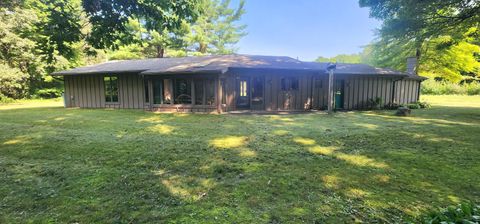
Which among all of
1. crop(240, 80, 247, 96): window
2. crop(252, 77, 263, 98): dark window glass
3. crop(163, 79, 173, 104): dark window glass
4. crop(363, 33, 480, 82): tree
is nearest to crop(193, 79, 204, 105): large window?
crop(163, 79, 173, 104): dark window glass

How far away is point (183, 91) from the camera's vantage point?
12828mm

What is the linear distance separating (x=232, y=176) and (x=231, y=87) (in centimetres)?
871

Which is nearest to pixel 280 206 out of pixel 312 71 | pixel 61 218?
pixel 61 218

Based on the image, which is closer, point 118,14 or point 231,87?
point 118,14

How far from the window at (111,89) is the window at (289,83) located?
9.57m

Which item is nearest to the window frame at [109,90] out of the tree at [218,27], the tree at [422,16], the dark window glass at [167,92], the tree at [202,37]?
the dark window glass at [167,92]

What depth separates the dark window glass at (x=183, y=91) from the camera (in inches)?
500

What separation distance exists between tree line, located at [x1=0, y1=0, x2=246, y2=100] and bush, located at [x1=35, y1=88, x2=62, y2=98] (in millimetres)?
120

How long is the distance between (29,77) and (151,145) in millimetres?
21826

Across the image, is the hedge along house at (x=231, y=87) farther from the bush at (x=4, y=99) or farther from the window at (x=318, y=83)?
the bush at (x=4, y=99)

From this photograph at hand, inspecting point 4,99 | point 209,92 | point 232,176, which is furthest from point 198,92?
point 4,99

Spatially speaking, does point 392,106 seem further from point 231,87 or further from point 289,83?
point 231,87

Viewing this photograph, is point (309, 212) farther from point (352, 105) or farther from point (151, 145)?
point (352, 105)

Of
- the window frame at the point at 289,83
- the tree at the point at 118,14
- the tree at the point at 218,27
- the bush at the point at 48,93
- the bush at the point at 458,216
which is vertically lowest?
the bush at the point at 458,216
